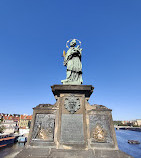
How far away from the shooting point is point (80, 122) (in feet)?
18.5

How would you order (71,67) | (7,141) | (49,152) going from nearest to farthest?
(49,152)
(71,67)
(7,141)

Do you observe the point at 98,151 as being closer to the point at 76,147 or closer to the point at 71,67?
the point at 76,147

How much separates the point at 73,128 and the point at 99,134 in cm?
132

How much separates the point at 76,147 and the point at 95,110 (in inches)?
79.6

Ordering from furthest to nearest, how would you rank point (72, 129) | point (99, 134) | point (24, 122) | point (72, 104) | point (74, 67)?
1. point (24, 122)
2. point (74, 67)
3. point (72, 104)
4. point (72, 129)
5. point (99, 134)

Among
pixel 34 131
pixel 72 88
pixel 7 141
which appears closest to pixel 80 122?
pixel 72 88

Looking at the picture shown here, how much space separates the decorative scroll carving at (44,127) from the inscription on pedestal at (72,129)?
579 mm

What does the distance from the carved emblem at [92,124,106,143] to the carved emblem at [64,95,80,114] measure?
1.43 meters

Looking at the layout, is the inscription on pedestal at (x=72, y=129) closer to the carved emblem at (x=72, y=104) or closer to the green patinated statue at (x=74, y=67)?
the carved emblem at (x=72, y=104)

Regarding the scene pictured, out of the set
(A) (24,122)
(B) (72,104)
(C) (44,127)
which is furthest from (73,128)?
(A) (24,122)

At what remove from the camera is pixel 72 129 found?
5.46 m

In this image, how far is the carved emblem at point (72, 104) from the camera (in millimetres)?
5863

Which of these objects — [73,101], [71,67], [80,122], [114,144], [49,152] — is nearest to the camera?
[49,152]

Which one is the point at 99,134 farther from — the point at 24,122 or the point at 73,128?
the point at 24,122
